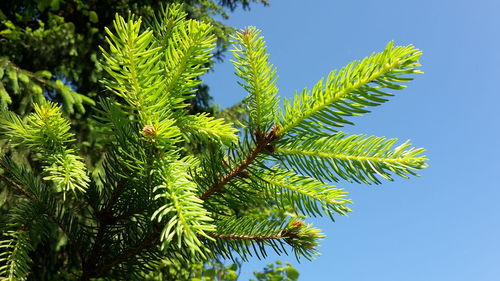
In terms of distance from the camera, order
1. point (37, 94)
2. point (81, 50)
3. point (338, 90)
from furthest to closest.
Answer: point (81, 50) < point (37, 94) < point (338, 90)

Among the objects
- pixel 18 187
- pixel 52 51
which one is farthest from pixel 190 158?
pixel 52 51

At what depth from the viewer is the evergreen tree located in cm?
64

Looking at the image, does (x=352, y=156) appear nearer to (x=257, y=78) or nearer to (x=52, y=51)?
(x=257, y=78)

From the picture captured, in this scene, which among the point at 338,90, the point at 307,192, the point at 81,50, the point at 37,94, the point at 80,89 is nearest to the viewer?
the point at 338,90

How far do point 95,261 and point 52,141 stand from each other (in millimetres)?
302

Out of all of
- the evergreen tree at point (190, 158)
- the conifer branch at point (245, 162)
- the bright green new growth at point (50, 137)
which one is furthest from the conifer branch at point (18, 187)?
the conifer branch at point (245, 162)

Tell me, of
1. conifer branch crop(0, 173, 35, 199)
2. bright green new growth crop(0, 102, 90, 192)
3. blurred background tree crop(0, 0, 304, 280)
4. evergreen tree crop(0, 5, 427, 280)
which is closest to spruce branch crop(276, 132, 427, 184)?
evergreen tree crop(0, 5, 427, 280)

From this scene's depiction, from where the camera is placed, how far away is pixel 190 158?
90cm

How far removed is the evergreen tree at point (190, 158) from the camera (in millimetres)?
636

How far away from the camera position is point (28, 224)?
3.06ft

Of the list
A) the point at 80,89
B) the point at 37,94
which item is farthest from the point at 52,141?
the point at 80,89

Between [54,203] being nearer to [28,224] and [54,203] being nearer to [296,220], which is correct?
[28,224]

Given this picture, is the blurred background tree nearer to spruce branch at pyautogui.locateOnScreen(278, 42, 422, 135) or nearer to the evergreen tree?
the evergreen tree

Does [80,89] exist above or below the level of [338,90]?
above
